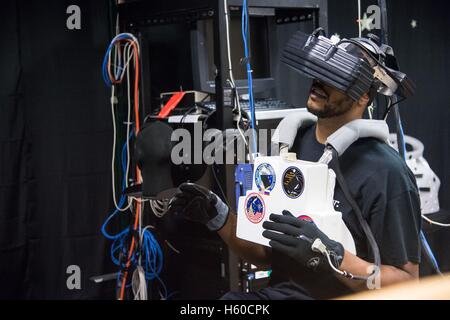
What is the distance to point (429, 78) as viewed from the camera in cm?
417

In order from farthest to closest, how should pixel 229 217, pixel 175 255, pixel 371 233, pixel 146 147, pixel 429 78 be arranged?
pixel 429 78 → pixel 175 255 → pixel 146 147 → pixel 229 217 → pixel 371 233

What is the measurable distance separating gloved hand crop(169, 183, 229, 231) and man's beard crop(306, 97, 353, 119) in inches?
16.4

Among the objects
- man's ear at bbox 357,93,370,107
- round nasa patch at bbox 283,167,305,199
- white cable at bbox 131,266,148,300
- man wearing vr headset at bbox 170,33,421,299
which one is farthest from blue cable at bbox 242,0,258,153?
white cable at bbox 131,266,148,300

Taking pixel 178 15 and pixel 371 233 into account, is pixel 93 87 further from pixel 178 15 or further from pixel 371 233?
pixel 371 233

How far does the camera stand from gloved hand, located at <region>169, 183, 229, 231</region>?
194cm

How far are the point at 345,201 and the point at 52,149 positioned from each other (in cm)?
173

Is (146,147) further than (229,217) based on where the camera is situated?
Yes

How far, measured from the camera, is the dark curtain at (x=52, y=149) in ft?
9.46

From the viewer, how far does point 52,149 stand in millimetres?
3035

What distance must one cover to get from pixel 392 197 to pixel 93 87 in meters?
1.86

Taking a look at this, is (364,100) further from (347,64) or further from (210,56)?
(210,56)

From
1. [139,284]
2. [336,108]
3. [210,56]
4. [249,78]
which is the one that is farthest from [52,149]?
[336,108]

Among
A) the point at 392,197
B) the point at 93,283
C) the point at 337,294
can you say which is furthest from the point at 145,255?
the point at 392,197

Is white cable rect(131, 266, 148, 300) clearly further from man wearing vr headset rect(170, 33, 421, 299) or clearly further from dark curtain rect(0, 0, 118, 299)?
man wearing vr headset rect(170, 33, 421, 299)
